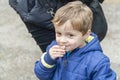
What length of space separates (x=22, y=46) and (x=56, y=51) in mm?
2909

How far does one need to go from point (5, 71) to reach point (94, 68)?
2.48 meters

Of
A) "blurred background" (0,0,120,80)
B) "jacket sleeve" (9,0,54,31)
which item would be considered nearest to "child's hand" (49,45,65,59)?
"jacket sleeve" (9,0,54,31)

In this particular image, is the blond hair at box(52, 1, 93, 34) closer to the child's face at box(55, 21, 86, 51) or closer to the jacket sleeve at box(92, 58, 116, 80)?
the child's face at box(55, 21, 86, 51)

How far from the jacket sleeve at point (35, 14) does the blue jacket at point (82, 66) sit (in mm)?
445

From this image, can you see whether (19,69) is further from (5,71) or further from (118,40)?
(118,40)

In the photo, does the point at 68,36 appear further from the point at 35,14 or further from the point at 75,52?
the point at 35,14

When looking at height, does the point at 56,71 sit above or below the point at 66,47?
below

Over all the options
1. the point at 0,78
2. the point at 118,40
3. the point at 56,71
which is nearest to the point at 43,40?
the point at 56,71

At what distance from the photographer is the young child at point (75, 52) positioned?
2137 millimetres

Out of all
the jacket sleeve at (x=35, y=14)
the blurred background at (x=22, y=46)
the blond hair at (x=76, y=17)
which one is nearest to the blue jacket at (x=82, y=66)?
the blond hair at (x=76, y=17)

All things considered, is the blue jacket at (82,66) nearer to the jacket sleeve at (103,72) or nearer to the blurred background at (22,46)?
the jacket sleeve at (103,72)

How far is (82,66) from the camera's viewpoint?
7.30ft

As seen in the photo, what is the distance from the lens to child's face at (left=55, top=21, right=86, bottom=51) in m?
2.13

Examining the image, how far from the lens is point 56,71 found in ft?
7.80
